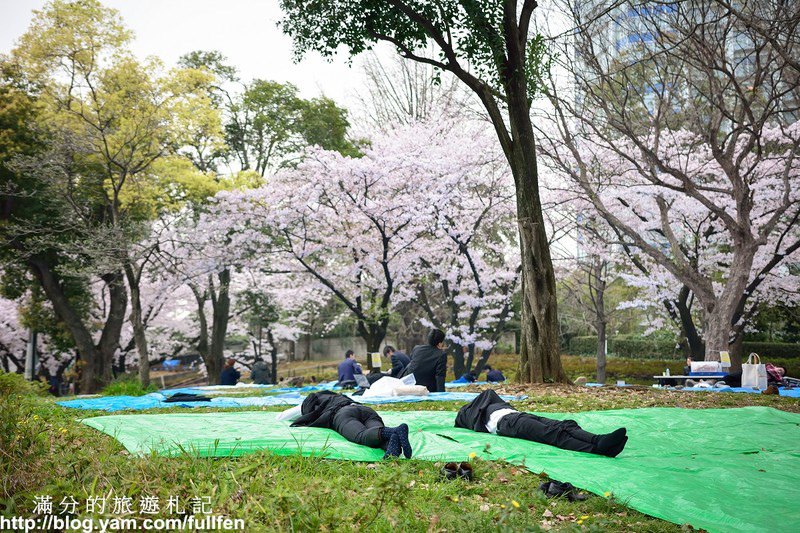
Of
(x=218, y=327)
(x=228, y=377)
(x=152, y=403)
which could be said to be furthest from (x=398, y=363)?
(x=218, y=327)

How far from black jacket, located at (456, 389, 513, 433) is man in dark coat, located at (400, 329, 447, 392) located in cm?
399

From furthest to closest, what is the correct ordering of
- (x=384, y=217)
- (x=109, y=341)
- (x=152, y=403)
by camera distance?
(x=109, y=341) < (x=384, y=217) < (x=152, y=403)

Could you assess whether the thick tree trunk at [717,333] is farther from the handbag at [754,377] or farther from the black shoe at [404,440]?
the black shoe at [404,440]

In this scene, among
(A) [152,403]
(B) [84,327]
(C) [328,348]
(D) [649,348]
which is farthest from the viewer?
(C) [328,348]

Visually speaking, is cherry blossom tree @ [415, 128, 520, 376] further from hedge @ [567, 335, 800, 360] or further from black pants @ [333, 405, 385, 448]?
black pants @ [333, 405, 385, 448]

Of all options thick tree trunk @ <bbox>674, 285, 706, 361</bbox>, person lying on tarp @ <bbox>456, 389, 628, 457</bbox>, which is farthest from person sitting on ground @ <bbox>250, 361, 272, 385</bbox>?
person lying on tarp @ <bbox>456, 389, 628, 457</bbox>

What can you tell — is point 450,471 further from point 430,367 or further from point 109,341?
point 109,341

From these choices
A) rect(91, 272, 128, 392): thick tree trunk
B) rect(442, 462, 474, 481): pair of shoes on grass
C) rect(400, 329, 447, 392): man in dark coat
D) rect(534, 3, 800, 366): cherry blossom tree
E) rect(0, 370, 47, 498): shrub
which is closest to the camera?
rect(0, 370, 47, 498): shrub

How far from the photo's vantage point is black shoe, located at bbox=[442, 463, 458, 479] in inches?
163

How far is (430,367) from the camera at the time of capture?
10.1 metres

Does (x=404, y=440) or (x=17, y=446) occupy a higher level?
(x=17, y=446)

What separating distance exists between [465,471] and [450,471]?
9 cm

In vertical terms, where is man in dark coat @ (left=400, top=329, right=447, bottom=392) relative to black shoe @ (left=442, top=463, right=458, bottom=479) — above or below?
above

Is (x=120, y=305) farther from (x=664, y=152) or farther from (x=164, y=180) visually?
(x=664, y=152)
